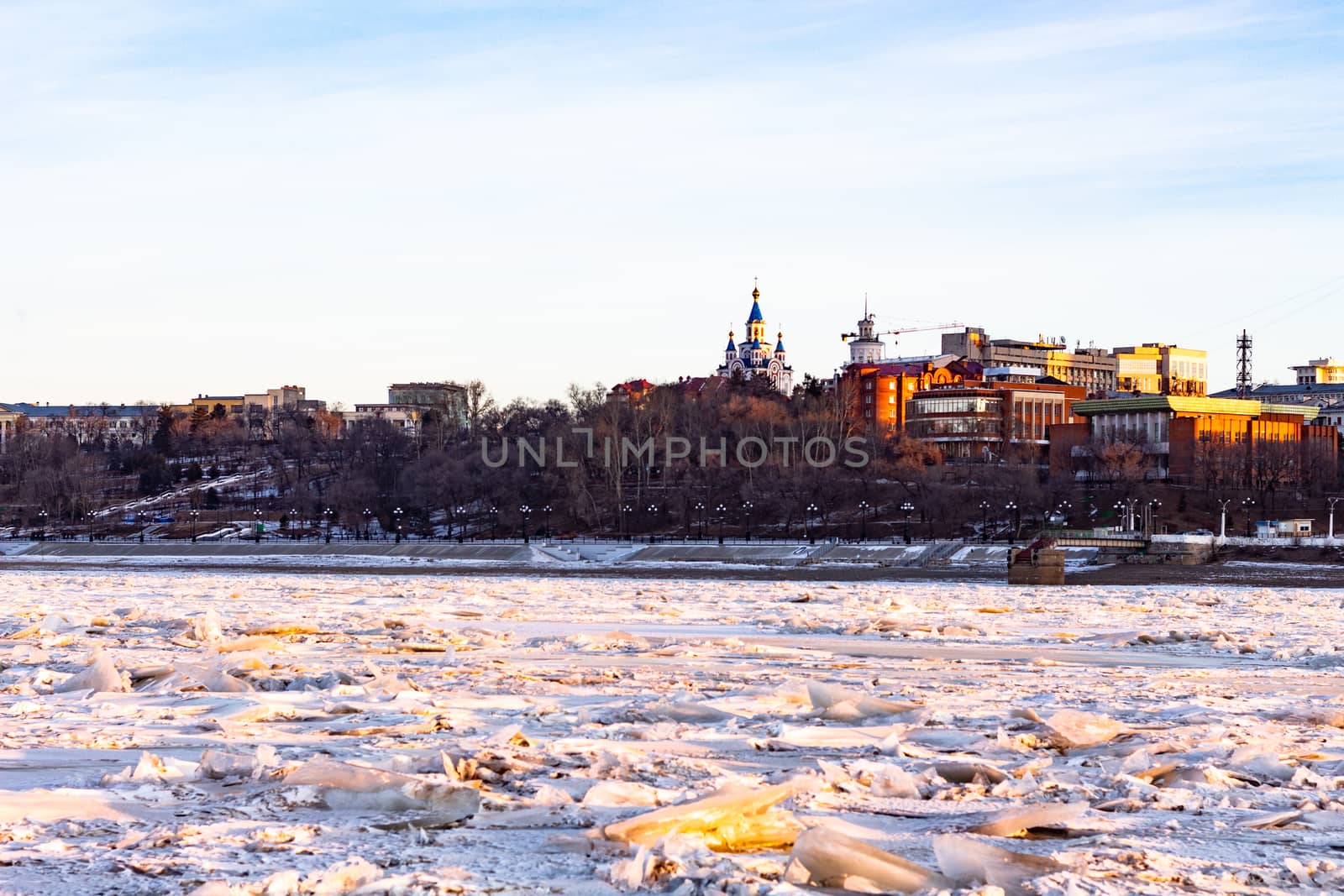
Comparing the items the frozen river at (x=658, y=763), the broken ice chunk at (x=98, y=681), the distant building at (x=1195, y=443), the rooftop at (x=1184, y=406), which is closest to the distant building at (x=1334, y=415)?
the distant building at (x=1195, y=443)

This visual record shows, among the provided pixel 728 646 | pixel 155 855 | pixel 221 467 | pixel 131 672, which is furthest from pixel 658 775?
pixel 221 467

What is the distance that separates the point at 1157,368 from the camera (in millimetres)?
192250

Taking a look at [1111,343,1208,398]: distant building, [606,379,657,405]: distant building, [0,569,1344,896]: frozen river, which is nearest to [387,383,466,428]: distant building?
[606,379,657,405]: distant building

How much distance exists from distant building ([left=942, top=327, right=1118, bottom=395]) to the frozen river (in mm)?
159369

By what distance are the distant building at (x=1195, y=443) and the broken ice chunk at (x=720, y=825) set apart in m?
92.9

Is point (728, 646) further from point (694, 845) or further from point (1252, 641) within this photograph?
point (694, 845)

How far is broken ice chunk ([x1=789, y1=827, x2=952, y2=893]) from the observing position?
7.12 m

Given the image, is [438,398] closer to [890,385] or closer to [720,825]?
[890,385]

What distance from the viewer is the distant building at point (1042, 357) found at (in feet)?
582

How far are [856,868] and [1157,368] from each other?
641 feet

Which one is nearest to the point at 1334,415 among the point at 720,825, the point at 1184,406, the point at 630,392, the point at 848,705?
the point at 1184,406

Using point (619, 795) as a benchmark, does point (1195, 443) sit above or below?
above

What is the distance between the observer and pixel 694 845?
25.1 ft

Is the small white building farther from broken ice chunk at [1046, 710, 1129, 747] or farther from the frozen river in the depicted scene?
broken ice chunk at [1046, 710, 1129, 747]
